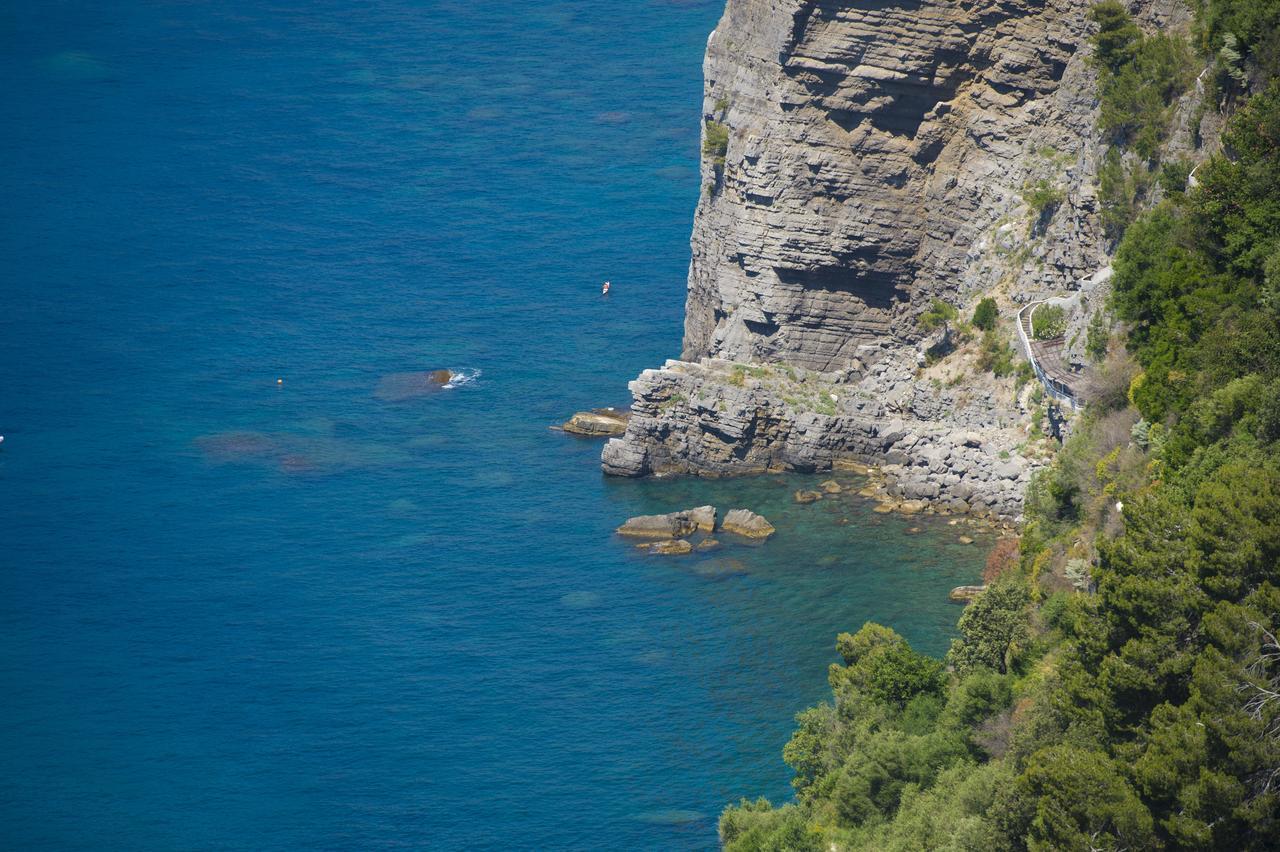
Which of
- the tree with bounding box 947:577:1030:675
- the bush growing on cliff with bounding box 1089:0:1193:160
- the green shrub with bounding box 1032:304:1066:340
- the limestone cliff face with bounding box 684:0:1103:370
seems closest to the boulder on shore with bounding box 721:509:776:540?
the limestone cliff face with bounding box 684:0:1103:370

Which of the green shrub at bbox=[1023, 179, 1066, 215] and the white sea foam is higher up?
the green shrub at bbox=[1023, 179, 1066, 215]

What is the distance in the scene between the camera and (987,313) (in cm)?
10144

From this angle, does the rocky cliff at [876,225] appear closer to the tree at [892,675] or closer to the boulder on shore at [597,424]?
the boulder on shore at [597,424]

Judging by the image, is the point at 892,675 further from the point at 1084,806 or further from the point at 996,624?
the point at 1084,806

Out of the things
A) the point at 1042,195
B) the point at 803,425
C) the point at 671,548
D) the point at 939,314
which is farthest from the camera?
the point at 803,425

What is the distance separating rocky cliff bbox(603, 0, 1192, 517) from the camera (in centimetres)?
9900

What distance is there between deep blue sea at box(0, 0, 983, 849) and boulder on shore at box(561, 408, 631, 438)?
7.10 ft

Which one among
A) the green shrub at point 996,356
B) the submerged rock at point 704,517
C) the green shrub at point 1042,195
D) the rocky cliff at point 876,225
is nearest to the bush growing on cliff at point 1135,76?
the rocky cliff at point 876,225

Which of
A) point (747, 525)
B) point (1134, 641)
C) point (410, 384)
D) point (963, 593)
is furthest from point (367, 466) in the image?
point (1134, 641)

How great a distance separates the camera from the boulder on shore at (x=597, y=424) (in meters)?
114

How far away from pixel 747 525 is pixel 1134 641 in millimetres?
52178

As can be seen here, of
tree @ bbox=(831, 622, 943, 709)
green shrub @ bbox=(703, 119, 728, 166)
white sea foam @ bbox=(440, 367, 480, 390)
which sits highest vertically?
green shrub @ bbox=(703, 119, 728, 166)

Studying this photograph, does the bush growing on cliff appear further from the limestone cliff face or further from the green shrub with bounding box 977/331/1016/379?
the green shrub with bounding box 977/331/1016/379

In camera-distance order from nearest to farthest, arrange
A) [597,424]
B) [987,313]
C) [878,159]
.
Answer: [987,313] → [878,159] → [597,424]
